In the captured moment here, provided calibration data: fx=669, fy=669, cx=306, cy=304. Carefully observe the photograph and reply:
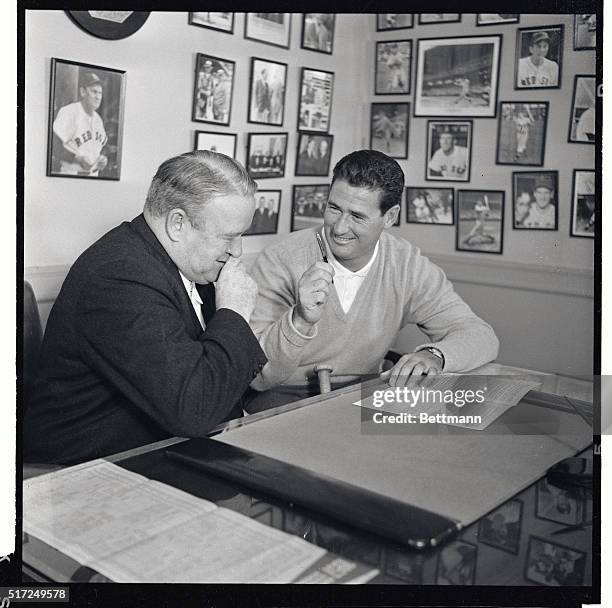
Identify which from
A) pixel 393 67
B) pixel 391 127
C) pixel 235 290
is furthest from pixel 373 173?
pixel 235 290

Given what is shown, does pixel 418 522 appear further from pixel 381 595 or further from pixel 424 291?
pixel 424 291

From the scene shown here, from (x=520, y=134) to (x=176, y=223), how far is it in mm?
Result: 711

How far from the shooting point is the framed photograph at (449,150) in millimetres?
1392

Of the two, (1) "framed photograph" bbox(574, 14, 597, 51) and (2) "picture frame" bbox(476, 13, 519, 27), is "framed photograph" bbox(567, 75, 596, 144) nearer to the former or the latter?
(1) "framed photograph" bbox(574, 14, 597, 51)

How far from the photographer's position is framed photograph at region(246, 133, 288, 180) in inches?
59.1

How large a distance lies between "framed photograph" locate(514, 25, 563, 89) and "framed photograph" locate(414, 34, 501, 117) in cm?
4

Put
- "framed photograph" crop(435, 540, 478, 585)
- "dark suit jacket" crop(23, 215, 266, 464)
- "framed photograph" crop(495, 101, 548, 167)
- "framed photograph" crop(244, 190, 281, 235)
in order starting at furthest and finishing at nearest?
"framed photograph" crop(244, 190, 281, 235) → "framed photograph" crop(495, 101, 548, 167) → "dark suit jacket" crop(23, 215, 266, 464) → "framed photograph" crop(435, 540, 478, 585)

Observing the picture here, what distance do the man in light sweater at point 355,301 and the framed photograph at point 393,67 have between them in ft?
A: 0.45

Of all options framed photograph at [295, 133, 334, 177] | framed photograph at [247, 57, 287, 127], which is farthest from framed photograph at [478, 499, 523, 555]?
framed photograph at [247, 57, 287, 127]

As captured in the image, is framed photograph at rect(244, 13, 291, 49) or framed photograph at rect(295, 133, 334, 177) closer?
framed photograph at rect(244, 13, 291, 49)

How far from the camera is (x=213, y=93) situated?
1439 millimetres

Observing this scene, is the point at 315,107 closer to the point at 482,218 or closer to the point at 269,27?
the point at 269,27

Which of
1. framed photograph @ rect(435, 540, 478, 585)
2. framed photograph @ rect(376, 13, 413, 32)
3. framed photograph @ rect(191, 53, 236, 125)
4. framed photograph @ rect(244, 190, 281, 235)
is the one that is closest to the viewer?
framed photograph @ rect(435, 540, 478, 585)

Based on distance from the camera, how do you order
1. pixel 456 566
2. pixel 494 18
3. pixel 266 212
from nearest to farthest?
1. pixel 456 566
2. pixel 494 18
3. pixel 266 212
